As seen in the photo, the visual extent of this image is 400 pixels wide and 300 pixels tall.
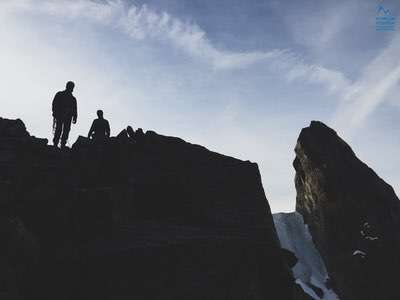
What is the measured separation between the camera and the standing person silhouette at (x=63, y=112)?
13906mm

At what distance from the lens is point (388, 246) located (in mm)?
35375

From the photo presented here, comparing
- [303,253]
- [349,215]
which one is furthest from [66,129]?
[303,253]

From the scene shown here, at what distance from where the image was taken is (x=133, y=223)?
1115 cm

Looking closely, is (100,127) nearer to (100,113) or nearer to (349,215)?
(100,113)

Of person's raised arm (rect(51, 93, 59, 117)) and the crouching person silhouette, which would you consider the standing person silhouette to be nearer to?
person's raised arm (rect(51, 93, 59, 117))

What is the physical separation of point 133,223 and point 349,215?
105ft

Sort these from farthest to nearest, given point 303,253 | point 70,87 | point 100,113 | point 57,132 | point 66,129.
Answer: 1. point 303,253
2. point 100,113
3. point 70,87
4. point 66,129
5. point 57,132

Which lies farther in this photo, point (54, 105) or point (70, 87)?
point (70, 87)

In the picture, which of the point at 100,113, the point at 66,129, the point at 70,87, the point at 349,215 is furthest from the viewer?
the point at 349,215

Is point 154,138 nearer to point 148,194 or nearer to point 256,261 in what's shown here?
point 148,194

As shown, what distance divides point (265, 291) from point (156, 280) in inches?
179

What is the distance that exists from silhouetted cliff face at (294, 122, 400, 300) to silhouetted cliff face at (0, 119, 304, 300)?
25.5m

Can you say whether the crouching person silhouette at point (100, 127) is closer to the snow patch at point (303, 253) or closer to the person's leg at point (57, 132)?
the person's leg at point (57, 132)

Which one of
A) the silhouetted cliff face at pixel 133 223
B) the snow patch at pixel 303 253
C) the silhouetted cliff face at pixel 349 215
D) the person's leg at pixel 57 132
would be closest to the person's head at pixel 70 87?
the person's leg at pixel 57 132
